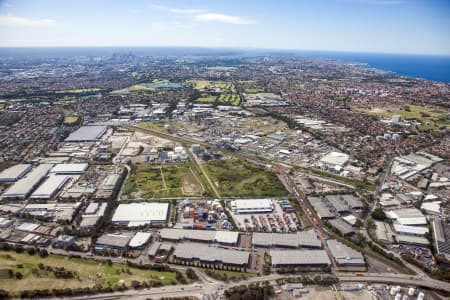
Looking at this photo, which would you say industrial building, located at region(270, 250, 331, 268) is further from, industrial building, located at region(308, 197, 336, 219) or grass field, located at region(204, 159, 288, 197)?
grass field, located at region(204, 159, 288, 197)

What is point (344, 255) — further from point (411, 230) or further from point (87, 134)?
point (87, 134)

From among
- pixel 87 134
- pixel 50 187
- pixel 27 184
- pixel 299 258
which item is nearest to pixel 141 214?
pixel 50 187

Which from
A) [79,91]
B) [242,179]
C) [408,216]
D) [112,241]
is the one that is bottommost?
[112,241]

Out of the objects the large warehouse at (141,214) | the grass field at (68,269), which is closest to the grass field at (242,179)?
the large warehouse at (141,214)

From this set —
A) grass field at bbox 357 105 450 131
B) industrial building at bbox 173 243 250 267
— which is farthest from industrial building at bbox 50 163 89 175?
grass field at bbox 357 105 450 131

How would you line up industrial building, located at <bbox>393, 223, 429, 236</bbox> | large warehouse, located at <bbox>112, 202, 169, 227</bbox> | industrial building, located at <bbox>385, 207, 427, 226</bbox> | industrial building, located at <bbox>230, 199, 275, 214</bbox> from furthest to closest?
industrial building, located at <bbox>230, 199, 275, 214</bbox> < industrial building, located at <bbox>385, 207, 427, 226</bbox> < large warehouse, located at <bbox>112, 202, 169, 227</bbox> < industrial building, located at <bbox>393, 223, 429, 236</bbox>

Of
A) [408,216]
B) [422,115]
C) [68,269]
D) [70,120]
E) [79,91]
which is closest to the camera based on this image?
[68,269]

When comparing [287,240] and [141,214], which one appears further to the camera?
[141,214]
